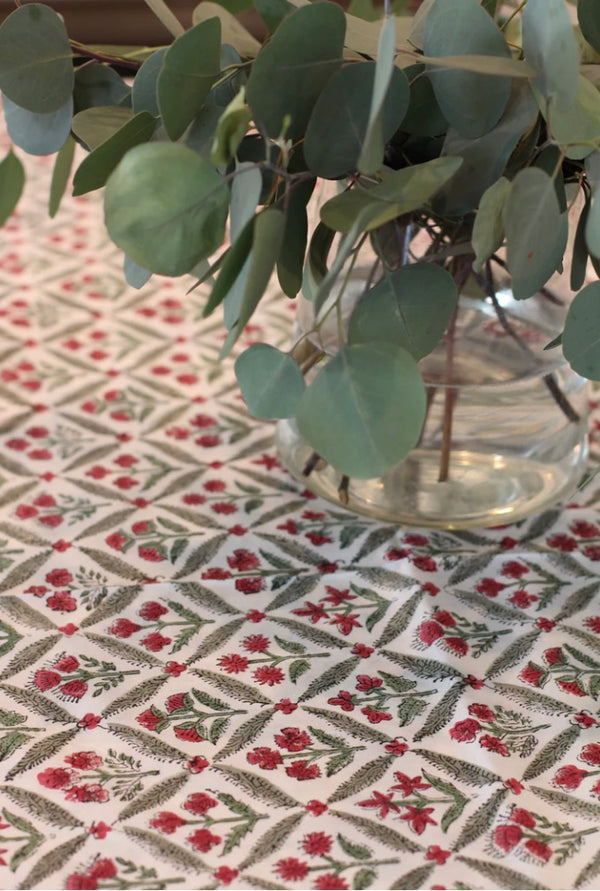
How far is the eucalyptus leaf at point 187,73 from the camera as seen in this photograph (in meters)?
0.39

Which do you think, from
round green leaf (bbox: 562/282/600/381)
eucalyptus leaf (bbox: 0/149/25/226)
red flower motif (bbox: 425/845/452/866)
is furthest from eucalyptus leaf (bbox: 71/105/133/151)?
red flower motif (bbox: 425/845/452/866)

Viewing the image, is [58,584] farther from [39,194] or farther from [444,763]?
[39,194]

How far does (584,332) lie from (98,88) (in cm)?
26

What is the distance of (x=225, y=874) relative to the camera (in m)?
0.39

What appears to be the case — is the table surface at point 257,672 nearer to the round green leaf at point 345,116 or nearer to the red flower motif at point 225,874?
the red flower motif at point 225,874

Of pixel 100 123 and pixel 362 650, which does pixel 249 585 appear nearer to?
pixel 362 650

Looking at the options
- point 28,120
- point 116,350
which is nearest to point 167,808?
point 28,120

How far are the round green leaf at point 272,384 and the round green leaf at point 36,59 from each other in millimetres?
154

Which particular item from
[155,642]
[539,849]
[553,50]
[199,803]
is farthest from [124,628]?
[553,50]

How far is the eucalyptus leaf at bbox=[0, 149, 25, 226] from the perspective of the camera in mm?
573

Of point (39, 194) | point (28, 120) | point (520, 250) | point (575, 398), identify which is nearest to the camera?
point (520, 250)

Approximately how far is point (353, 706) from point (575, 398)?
0.25 meters

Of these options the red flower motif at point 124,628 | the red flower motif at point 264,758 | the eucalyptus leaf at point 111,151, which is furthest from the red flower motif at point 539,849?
the eucalyptus leaf at point 111,151

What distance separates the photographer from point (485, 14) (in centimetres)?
39
